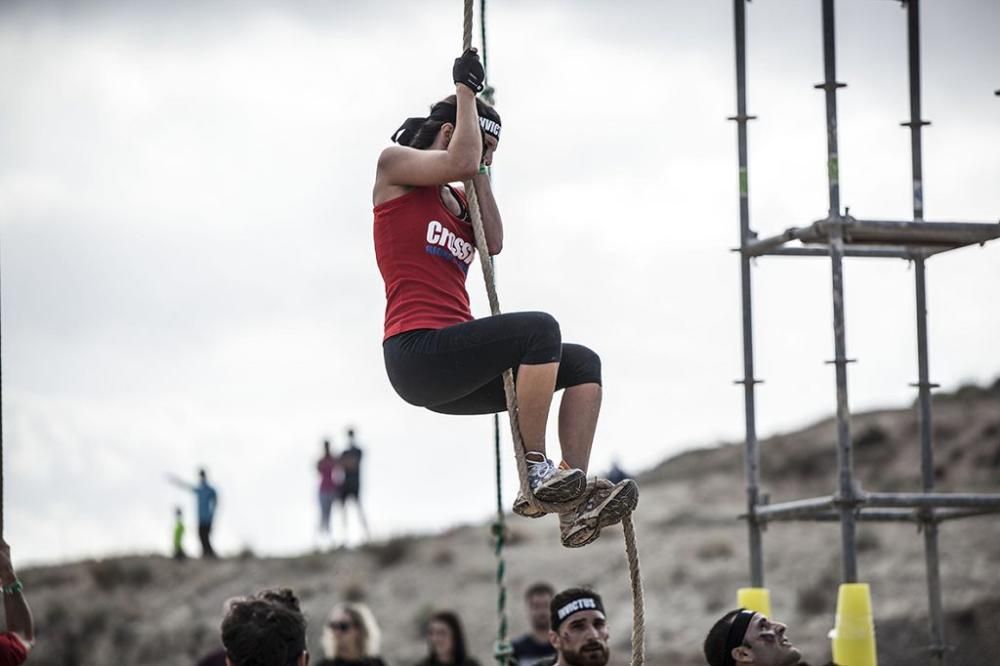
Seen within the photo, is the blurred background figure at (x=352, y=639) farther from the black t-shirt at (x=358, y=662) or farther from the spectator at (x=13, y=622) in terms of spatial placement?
the spectator at (x=13, y=622)

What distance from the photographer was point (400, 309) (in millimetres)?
8602

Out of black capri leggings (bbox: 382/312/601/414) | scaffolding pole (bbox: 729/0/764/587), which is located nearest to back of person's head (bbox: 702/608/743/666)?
black capri leggings (bbox: 382/312/601/414)

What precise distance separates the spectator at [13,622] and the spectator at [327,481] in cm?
2374

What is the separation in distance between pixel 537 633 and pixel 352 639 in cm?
133

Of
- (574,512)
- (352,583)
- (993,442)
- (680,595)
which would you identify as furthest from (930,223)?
(993,442)

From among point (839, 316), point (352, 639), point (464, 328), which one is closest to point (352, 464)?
point (352, 639)

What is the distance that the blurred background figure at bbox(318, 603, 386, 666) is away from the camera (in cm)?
1411

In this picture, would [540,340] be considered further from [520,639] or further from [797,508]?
[520,639]

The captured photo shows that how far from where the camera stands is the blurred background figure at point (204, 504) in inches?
1316

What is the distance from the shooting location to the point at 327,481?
33.0 metres

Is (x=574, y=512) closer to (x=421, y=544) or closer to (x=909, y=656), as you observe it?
(x=909, y=656)

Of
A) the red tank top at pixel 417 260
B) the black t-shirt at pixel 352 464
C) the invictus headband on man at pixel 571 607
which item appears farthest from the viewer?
the black t-shirt at pixel 352 464

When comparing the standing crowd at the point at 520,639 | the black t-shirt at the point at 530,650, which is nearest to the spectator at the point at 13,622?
the standing crowd at the point at 520,639

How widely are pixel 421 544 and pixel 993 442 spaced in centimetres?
1194
